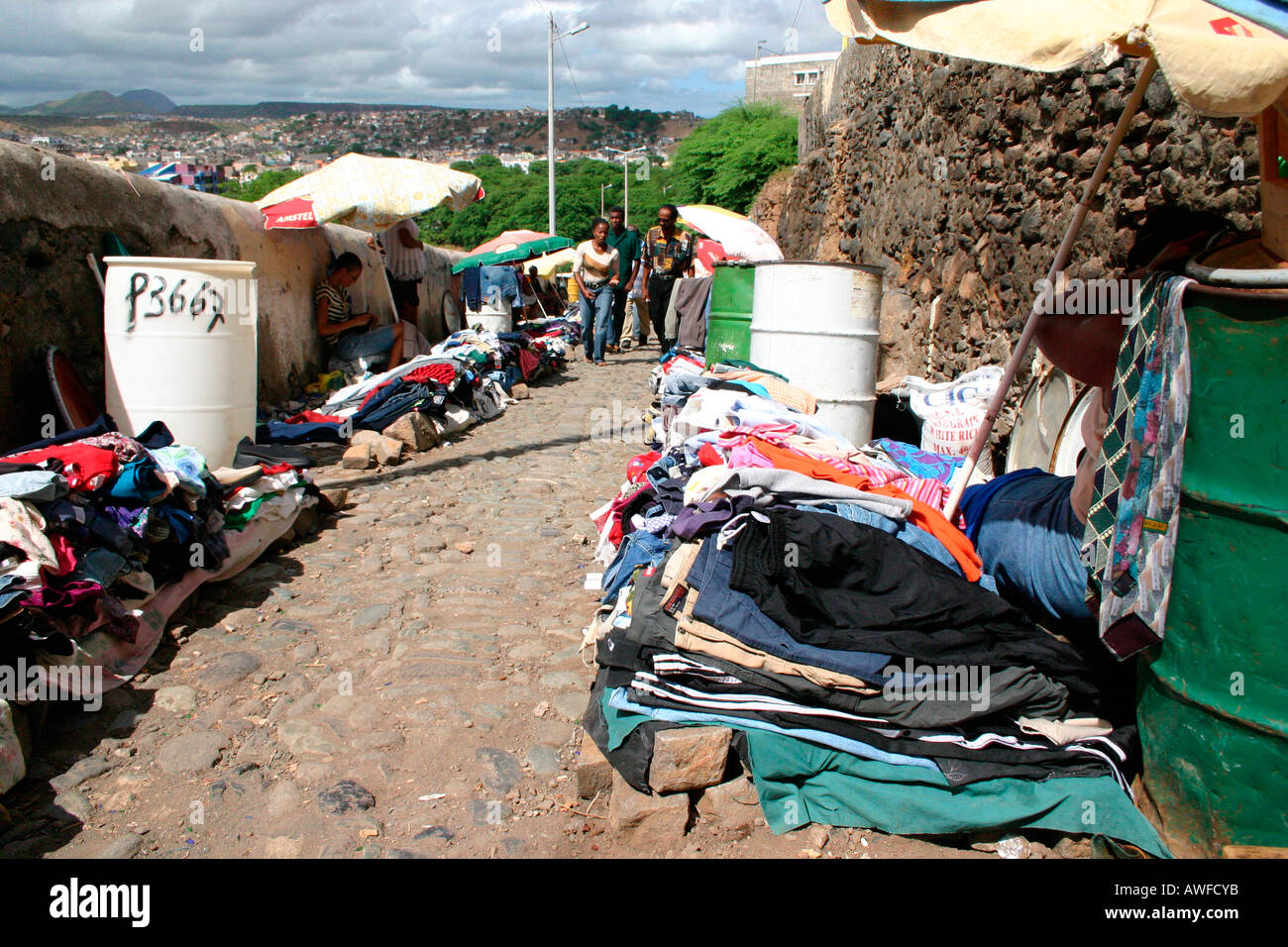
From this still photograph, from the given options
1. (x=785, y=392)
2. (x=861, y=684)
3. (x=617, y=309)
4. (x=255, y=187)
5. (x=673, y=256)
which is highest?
(x=255, y=187)

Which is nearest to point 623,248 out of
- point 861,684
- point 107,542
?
point 107,542

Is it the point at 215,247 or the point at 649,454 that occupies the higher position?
the point at 215,247

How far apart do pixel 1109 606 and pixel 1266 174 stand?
1210 mm

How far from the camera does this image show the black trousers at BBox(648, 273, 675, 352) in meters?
11.0

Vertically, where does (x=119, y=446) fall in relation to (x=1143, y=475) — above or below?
below

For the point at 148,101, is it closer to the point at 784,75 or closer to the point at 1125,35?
the point at 784,75

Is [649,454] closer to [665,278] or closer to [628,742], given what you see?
[628,742]

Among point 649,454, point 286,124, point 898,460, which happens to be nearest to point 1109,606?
point 898,460

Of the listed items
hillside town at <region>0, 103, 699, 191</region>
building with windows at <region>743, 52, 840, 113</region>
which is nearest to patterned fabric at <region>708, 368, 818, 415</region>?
building with windows at <region>743, 52, 840, 113</region>

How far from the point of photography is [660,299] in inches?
440

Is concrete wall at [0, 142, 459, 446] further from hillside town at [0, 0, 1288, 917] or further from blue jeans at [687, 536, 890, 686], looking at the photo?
blue jeans at [687, 536, 890, 686]

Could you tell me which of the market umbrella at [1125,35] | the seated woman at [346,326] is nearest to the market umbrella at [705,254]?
the seated woman at [346,326]

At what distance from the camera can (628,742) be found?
8.21ft

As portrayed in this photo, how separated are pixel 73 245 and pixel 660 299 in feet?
23.6
